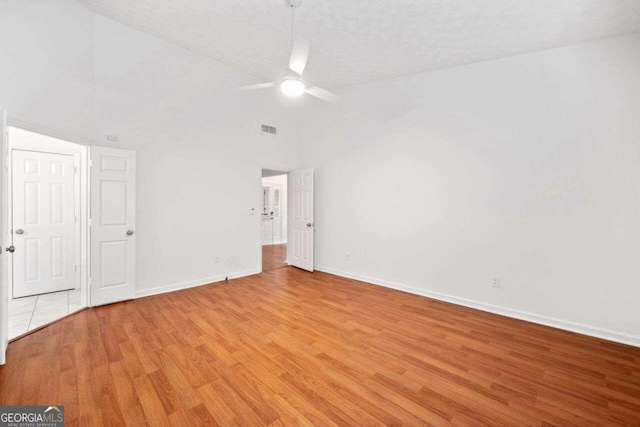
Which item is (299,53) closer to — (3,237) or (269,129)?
(269,129)

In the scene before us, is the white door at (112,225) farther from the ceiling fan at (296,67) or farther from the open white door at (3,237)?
the ceiling fan at (296,67)

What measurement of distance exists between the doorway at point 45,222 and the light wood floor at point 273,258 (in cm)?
314

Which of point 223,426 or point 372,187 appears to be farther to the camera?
point 372,187

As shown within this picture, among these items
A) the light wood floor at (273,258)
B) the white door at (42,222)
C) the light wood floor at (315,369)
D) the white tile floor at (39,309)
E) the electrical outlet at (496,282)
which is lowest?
the light wood floor at (315,369)

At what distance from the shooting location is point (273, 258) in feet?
22.4

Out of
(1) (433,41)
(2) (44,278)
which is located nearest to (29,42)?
(2) (44,278)

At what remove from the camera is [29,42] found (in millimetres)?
2699

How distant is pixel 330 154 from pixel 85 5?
4.03 metres

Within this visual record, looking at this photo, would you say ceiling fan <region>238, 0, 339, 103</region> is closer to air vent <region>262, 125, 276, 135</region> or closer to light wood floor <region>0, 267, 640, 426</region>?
air vent <region>262, 125, 276, 135</region>

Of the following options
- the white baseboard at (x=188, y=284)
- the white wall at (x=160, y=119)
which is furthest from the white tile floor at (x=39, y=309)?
the white wall at (x=160, y=119)

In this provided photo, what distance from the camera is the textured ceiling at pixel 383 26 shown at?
2.71 m

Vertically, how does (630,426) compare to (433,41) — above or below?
below

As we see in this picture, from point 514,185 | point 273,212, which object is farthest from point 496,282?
point 273,212

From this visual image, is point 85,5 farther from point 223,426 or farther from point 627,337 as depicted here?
point 627,337
